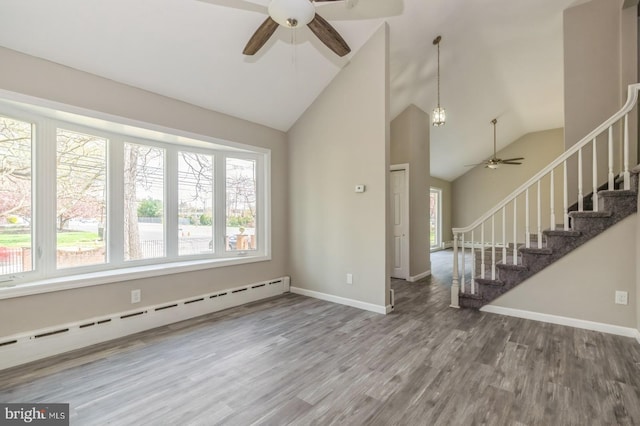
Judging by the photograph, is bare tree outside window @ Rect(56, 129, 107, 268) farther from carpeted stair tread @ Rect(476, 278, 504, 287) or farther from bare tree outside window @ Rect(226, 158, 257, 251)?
carpeted stair tread @ Rect(476, 278, 504, 287)

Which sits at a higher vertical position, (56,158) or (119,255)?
(56,158)

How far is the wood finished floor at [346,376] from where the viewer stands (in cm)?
183

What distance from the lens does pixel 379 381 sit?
218cm

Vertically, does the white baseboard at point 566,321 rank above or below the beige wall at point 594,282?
below

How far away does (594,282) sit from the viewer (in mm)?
3117

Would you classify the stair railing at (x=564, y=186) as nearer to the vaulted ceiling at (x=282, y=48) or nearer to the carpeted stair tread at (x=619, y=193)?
the carpeted stair tread at (x=619, y=193)

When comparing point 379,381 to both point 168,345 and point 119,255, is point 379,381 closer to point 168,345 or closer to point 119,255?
point 168,345

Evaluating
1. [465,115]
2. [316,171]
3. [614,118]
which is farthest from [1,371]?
[465,115]

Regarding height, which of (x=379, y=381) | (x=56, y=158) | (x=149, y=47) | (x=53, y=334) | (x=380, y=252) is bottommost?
(x=379, y=381)

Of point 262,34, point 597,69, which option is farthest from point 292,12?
point 597,69

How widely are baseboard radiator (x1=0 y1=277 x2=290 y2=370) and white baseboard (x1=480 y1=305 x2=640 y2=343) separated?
10.5ft

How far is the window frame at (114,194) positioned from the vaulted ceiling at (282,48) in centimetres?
44

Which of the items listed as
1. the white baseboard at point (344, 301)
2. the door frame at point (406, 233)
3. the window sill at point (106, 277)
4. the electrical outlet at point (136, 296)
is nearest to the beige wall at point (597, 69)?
the door frame at point (406, 233)

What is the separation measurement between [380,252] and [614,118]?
2789mm
